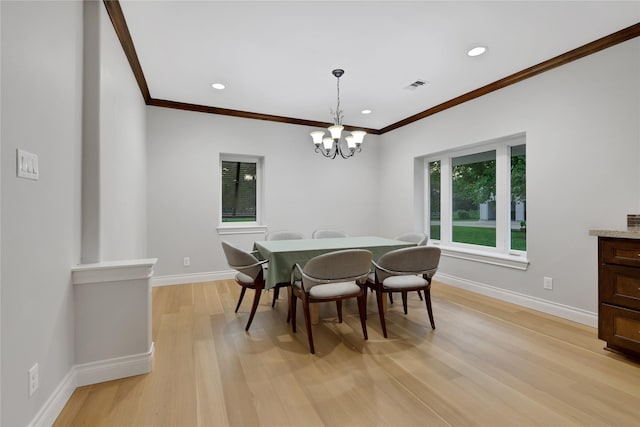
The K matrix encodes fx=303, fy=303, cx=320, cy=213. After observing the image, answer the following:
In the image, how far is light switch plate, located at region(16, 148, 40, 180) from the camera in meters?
1.23

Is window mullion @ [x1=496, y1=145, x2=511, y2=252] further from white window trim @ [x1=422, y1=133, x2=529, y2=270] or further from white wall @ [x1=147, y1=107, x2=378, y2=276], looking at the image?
white wall @ [x1=147, y1=107, x2=378, y2=276]

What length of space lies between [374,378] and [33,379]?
5.78ft

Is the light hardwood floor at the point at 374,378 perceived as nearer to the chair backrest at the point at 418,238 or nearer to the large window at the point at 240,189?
the chair backrest at the point at 418,238

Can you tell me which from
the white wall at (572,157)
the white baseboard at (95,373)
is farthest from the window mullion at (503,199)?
the white baseboard at (95,373)

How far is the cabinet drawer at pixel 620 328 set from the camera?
2102 millimetres

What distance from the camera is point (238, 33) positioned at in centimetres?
260

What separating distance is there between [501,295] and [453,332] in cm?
136

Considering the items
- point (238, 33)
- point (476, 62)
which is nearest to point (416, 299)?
point (476, 62)

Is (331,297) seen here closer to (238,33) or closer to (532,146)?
(238,33)

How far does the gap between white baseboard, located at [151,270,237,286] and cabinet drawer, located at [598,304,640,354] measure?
13.8ft

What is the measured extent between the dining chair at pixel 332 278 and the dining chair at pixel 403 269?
201 millimetres

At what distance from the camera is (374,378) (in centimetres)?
195

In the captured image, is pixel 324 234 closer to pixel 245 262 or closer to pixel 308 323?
pixel 245 262

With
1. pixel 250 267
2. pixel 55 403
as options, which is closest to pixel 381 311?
pixel 250 267
